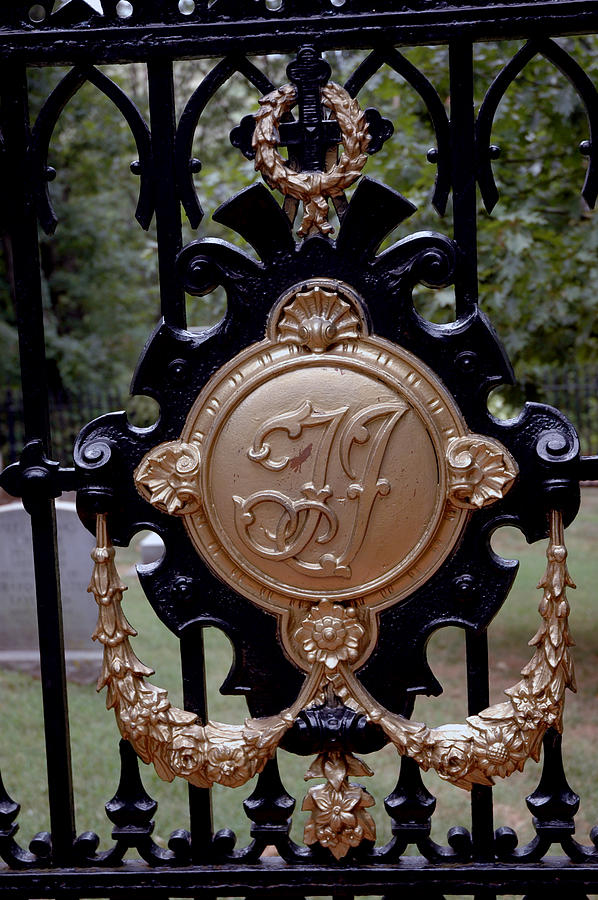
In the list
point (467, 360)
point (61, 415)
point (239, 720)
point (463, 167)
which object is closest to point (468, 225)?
point (463, 167)

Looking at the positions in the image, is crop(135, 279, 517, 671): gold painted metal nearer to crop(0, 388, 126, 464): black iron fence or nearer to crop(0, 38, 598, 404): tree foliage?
crop(0, 38, 598, 404): tree foliage

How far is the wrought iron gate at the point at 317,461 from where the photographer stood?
1.75 metres

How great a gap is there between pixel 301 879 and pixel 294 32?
1.70 metres

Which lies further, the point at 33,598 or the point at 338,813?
the point at 33,598

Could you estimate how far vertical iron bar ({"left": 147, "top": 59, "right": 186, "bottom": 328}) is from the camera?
1791 millimetres

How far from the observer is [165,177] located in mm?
1800

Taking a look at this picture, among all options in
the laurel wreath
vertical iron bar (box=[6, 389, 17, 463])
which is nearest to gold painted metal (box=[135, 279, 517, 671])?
the laurel wreath

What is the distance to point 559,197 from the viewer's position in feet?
15.2

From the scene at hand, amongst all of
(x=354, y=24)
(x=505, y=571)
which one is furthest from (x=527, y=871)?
(x=354, y=24)

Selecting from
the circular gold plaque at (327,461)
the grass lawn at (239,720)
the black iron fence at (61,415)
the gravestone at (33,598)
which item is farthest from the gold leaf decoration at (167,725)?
the black iron fence at (61,415)

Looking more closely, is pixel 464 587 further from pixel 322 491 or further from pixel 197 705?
pixel 197 705

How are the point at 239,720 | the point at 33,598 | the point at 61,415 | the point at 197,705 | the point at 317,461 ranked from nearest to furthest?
1. the point at 317,461
2. the point at 197,705
3. the point at 239,720
4. the point at 33,598
5. the point at 61,415

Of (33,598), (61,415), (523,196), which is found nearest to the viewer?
(523,196)

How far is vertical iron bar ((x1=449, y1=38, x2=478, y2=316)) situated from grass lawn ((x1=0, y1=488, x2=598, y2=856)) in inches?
110
